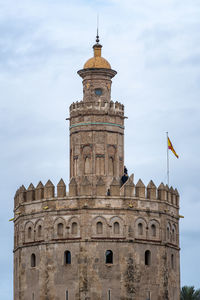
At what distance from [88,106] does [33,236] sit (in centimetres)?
1048

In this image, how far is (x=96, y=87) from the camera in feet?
299

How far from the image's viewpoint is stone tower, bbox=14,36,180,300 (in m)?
85.8

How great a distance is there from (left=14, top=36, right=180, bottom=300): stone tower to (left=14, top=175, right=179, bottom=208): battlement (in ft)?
0.23

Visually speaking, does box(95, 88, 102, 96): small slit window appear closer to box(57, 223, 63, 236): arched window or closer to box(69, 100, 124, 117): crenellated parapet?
box(69, 100, 124, 117): crenellated parapet

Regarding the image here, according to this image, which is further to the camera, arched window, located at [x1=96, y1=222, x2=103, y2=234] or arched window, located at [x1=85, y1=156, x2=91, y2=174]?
arched window, located at [x1=85, y1=156, x2=91, y2=174]

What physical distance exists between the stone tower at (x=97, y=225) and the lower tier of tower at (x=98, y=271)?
2.7 inches

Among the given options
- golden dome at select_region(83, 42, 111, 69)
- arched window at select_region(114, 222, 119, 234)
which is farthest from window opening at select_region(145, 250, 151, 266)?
golden dome at select_region(83, 42, 111, 69)

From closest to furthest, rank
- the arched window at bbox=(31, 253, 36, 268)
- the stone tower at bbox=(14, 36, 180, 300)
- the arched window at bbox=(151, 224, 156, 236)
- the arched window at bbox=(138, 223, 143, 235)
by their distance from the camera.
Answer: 1. the stone tower at bbox=(14, 36, 180, 300)
2. the arched window at bbox=(138, 223, 143, 235)
3. the arched window at bbox=(151, 224, 156, 236)
4. the arched window at bbox=(31, 253, 36, 268)

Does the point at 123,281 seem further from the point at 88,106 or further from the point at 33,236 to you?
the point at 88,106

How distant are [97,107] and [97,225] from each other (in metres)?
9.37

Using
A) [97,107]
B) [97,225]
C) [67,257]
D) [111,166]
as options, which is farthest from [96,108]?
[67,257]

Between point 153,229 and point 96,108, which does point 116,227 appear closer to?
point 153,229

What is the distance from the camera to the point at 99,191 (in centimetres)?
8688

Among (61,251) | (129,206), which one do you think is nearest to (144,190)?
(129,206)
